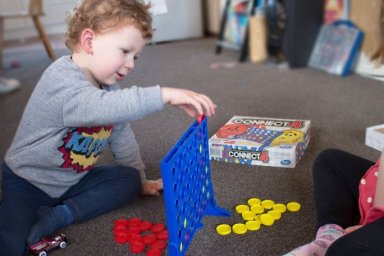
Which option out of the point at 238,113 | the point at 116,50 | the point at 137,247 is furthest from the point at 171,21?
the point at 137,247

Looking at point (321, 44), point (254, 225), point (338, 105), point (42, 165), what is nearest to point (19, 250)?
point (42, 165)

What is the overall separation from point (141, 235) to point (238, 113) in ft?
2.45

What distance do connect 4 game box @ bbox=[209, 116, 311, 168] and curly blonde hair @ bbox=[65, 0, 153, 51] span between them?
1.35ft

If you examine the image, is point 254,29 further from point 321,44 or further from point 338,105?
point 338,105

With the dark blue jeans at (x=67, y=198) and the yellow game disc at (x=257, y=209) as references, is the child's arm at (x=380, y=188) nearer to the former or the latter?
the yellow game disc at (x=257, y=209)

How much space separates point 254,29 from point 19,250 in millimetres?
1754

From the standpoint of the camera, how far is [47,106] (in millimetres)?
820

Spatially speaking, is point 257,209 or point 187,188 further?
point 257,209

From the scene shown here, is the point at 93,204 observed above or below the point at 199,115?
below

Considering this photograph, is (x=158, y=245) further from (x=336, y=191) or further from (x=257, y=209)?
(x=336, y=191)

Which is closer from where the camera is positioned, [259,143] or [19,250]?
[19,250]

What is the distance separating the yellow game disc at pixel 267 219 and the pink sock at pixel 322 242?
4.5 inches

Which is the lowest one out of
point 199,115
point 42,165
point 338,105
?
point 338,105

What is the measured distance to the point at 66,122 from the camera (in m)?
0.79
